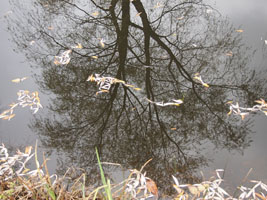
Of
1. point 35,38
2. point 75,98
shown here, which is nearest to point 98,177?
point 75,98

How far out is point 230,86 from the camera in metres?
2.14

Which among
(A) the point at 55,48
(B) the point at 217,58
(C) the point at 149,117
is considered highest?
(A) the point at 55,48

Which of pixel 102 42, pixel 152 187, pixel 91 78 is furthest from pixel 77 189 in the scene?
pixel 102 42

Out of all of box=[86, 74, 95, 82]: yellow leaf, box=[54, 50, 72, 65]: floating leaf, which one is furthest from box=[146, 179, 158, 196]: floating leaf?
box=[54, 50, 72, 65]: floating leaf

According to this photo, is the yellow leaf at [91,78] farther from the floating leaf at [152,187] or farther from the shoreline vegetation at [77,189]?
the floating leaf at [152,187]

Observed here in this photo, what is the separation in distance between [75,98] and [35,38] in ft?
3.72

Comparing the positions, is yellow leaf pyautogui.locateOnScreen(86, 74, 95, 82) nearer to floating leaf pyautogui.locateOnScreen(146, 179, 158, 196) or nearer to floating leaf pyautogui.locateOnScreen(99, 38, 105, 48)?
floating leaf pyautogui.locateOnScreen(99, 38, 105, 48)

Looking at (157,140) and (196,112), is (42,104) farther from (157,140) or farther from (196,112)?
(196,112)

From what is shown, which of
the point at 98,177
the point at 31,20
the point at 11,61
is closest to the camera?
the point at 98,177

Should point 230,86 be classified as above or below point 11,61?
below

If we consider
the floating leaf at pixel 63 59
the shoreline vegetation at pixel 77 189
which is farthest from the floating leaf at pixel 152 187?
the floating leaf at pixel 63 59

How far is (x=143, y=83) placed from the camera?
209 centimetres

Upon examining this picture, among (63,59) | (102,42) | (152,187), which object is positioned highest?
(102,42)

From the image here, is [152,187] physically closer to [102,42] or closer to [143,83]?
[143,83]
